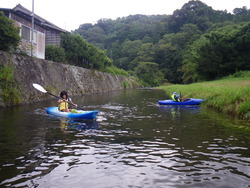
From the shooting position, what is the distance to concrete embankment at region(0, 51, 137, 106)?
40.7ft

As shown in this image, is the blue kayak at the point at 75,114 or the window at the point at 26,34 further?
the window at the point at 26,34

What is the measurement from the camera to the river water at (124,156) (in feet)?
12.1

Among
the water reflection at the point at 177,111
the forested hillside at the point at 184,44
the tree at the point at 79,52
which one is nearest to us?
the water reflection at the point at 177,111

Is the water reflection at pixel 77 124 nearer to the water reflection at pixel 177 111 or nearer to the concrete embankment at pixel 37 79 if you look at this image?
the water reflection at pixel 177 111

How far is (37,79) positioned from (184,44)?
5852 cm

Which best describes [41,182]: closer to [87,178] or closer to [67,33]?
[87,178]

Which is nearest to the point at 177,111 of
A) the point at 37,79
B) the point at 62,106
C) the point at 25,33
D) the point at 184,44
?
the point at 62,106

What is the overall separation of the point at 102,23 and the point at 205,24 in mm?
48797

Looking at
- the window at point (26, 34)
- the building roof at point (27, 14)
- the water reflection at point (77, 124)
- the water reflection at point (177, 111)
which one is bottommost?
the water reflection at point (77, 124)

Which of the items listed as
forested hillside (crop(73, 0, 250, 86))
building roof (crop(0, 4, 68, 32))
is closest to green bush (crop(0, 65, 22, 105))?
building roof (crop(0, 4, 68, 32))

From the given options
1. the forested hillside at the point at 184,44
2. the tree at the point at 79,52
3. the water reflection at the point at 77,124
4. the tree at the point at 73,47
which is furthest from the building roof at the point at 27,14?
the forested hillside at the point at 184,44

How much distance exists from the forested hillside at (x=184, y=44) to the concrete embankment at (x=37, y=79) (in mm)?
16976

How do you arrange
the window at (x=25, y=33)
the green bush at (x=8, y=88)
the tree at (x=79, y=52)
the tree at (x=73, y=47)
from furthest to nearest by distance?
the tree at (x=79, y=52), the tree at (x=73, y=47), the window at (x=25, y=33), the green bush at (x=8, y=88)

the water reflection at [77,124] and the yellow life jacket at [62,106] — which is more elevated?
the yellow life jacket at [62,106]
